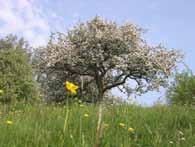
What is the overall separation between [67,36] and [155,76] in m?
8.68

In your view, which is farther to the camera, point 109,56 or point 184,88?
point 109,56

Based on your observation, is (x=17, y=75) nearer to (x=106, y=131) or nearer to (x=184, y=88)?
(x=184, y=88)

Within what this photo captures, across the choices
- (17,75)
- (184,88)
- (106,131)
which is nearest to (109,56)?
(17,75)

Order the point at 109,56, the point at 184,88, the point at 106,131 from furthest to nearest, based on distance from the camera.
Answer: the point at 109,56
the point at 184,88
the point at 106,131

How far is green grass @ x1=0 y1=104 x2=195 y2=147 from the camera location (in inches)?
176

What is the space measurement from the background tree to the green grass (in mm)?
33344

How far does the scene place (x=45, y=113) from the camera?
6766 mm

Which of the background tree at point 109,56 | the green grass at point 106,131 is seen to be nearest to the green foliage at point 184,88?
the green grass at point 106,131

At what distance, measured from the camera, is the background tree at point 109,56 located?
41.0 m

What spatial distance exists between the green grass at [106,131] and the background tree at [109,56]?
33344mm

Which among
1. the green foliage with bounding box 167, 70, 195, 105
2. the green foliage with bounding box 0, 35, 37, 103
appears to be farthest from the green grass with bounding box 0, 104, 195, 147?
the green foliage with bounding box 0, 35, 37, 103

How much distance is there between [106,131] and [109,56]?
3590 centimetres

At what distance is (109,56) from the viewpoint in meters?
41.1

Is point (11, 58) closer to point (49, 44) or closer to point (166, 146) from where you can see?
point (49, 44)
